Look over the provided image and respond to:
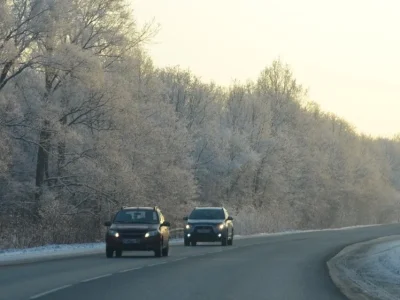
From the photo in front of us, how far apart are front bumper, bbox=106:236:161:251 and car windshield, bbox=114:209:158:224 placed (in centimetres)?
83

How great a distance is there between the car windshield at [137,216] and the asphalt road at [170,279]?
1743mm

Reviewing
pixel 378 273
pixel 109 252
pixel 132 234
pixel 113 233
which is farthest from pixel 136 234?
pixel 378 273

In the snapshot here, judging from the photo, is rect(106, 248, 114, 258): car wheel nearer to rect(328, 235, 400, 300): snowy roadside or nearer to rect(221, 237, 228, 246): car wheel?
rect(328, 235, 400, 300): snowy roadside

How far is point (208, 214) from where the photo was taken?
1750 inches

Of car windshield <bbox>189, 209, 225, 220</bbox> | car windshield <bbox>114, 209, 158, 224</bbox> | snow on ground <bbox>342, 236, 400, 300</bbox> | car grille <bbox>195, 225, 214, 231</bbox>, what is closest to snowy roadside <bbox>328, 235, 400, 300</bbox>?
snow on ground <bbox>342, 236, 400, 300</bbox>

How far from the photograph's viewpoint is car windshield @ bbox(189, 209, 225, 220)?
4397 cm

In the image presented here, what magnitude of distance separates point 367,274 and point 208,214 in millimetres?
20404

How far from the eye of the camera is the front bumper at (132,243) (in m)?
30.3

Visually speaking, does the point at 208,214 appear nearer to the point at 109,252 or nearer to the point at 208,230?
the point at 208,230

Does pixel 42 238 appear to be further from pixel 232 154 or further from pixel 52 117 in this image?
pixel 232 154

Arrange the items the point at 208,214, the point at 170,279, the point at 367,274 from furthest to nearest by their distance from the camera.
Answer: the point at 208,214 < the point at 367,274 < the point at 170,279

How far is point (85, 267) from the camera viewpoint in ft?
82.0

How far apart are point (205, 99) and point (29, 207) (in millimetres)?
35788

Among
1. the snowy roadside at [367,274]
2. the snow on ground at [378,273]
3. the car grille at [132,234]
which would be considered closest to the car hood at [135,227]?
the car grille at [132,234]
